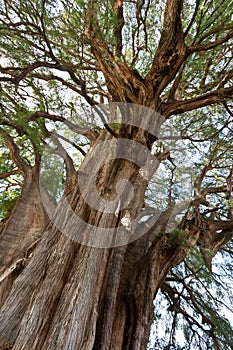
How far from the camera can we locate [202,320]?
2939 mm

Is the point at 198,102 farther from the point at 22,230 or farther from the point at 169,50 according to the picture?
the point at 22,230

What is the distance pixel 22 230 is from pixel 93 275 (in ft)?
3.17

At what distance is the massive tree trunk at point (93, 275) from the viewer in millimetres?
1423

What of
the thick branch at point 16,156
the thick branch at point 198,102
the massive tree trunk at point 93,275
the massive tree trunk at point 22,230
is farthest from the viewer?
the thick branch at point 16,156

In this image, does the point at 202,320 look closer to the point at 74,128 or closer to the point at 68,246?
the point at 68,246

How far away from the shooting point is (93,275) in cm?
172

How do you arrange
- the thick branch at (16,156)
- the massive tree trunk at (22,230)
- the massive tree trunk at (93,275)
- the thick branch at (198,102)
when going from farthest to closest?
the thick branch at (16,156) < the thick branch at (198,102) < the massive tree trunk at (22,230) < the massive tree trunk at (93,275)

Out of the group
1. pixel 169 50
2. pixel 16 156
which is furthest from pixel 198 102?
pixel 16 156

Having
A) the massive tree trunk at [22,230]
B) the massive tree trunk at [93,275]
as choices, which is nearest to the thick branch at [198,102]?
the massive tree trunk at [93,275]

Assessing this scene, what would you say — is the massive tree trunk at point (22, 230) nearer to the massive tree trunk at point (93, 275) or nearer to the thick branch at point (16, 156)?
the thick branch at point (16, 156)

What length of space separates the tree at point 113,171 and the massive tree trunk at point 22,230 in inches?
4.6

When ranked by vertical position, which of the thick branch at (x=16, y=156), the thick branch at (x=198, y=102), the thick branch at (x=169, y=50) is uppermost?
the thick branch at (x=169, y=50)

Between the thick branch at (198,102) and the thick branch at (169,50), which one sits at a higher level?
the thick branch at (169,50)

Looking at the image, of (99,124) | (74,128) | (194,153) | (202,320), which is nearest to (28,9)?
(74,128)
